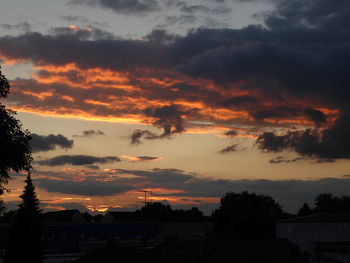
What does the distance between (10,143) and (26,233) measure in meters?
37.0

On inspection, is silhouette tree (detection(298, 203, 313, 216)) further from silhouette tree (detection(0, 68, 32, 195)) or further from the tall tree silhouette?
silhouette tree (detection(0, 68, 32, 195))

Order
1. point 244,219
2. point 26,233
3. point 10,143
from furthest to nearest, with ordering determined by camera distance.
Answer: point 244,219, point 26,233, point 10,143

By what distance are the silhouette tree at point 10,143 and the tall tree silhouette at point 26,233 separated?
3346 centimetres

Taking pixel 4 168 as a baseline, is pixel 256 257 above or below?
below

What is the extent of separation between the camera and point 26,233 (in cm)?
5812

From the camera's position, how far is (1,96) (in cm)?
2478

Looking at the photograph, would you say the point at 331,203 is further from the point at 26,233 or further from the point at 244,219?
the point at 26,233

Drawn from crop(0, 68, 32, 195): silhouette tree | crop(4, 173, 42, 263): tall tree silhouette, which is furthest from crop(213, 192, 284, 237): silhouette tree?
crop(0, 68, 32, 195): silhouette tree

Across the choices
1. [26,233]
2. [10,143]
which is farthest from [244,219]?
[10,143]

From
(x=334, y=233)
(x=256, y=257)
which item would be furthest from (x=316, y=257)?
(x=256, y=257)

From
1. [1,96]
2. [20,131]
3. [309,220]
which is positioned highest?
[1,96]

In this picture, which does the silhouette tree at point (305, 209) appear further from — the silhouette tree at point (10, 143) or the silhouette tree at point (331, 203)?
the silhouette tree at point (10, 143)

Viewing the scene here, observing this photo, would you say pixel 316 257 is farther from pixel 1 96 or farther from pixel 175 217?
pixel 175 217

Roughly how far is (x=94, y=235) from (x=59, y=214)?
105 ft
